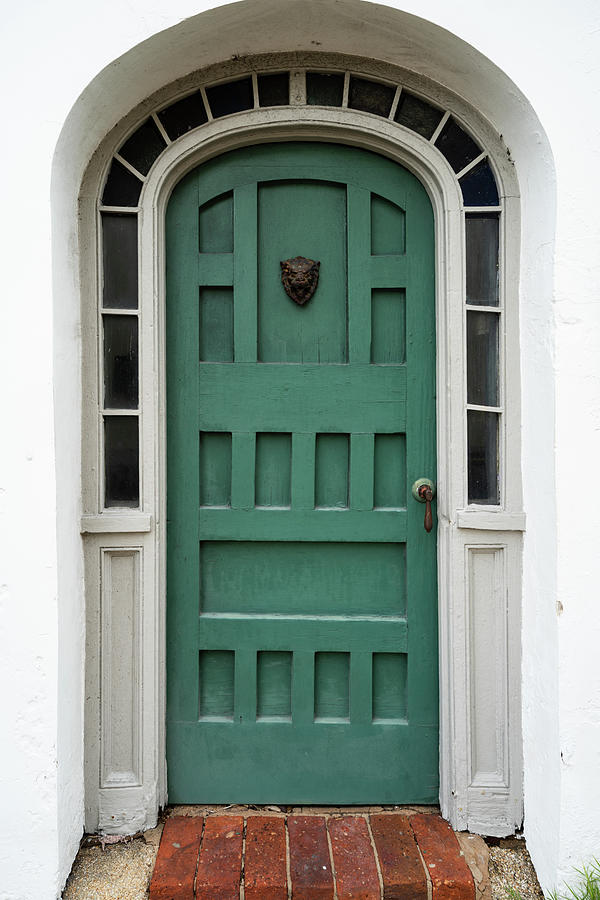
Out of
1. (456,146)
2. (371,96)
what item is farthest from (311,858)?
(371,96)

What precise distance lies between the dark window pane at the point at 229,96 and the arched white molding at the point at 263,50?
101 mm

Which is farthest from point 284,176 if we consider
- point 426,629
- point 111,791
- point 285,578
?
point 111,791

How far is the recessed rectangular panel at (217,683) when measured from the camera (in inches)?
101

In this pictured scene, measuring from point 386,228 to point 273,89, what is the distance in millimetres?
630

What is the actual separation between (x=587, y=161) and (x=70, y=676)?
7.74ft

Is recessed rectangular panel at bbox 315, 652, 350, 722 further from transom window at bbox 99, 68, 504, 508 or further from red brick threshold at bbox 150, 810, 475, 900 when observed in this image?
transom window at bbox 99, 68, 504, 508

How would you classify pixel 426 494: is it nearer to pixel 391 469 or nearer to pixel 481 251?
pixel 391 469

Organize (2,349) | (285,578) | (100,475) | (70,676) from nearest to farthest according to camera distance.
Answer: (2,349)
(70,676)
(100,475)
(285,578)

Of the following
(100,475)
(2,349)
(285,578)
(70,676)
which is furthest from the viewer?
(285,578)

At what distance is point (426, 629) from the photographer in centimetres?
255

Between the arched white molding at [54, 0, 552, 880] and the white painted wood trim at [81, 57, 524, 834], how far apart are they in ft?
0.21

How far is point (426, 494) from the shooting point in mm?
2477

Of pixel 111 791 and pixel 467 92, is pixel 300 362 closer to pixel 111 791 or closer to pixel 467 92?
pixel 467 92

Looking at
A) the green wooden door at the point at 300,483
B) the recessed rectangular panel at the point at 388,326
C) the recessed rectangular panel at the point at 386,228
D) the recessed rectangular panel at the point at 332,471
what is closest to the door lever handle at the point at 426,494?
the green wooden door at the point at 300,483
